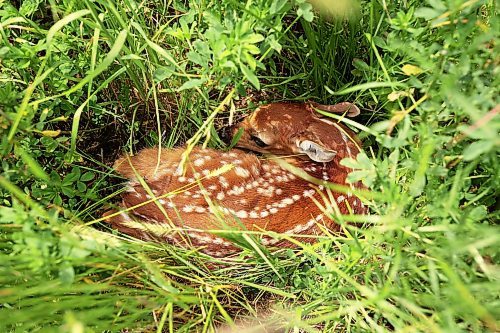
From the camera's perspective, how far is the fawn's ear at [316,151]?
2.61 metres

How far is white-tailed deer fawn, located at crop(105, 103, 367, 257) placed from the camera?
94.7 inches

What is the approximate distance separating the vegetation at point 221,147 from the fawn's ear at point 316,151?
0.90ft

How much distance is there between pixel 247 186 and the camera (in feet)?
8.38

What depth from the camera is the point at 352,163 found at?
185 centimetres

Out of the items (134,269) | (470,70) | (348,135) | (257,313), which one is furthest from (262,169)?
Result: (470,70)

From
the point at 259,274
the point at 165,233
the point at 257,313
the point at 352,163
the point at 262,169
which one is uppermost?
the point at 352,163

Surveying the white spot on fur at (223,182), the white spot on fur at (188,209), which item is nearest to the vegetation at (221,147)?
the white spot on fur at (188,209)

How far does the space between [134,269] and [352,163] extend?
34.7 inches

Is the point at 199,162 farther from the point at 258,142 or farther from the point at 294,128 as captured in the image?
the point at 294,128

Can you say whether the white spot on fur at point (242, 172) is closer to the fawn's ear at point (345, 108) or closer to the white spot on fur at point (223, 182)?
the white spot on fur at point (223, 182)

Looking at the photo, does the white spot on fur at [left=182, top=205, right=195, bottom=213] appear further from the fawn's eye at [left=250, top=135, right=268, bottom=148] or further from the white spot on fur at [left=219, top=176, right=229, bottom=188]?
the fawn's eye at [left=250, top=135, right=268, bottom=148]

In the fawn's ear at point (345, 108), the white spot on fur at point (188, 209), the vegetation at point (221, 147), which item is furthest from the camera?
the fawn's ear at point (345, 108)

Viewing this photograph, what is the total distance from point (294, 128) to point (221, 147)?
0.41 meters

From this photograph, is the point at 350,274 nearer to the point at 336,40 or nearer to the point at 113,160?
the point at 336,40
